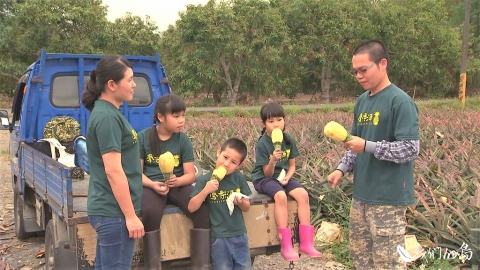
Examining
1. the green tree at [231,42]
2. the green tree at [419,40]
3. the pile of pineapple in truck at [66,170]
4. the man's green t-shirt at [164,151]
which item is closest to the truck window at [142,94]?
the pile of pineapple in truck at [66,170]

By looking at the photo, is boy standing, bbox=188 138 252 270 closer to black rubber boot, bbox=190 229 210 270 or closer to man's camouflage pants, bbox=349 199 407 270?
black rubber boot, bbox=190 229 210 270

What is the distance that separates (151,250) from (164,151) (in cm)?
73

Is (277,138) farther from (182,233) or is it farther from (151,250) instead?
(151,250)

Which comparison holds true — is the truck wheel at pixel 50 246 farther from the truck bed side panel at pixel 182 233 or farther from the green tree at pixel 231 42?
the green tree at pixel 231 42

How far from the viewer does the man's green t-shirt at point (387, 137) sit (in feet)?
9.62

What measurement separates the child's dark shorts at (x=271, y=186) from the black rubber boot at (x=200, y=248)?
2.16 feet

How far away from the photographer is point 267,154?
3.84 m

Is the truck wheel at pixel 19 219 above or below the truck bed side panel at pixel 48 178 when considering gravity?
below

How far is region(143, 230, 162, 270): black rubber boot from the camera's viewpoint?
312 centimetres

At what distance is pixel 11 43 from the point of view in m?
25.6

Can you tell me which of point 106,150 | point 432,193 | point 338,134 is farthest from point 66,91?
point 432,193

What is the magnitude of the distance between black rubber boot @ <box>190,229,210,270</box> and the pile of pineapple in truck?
8 cm

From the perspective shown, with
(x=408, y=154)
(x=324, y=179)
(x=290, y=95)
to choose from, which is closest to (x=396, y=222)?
(x=408, y=154)

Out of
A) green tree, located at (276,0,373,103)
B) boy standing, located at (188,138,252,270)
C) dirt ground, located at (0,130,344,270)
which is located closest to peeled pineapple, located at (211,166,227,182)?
boy standing, located at (188,138,252,270)
